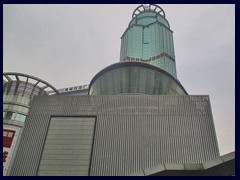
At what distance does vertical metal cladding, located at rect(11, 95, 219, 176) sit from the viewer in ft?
80.3

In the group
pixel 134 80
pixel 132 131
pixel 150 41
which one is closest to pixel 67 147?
pixel 132 131

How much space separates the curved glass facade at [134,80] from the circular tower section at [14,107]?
806 cm

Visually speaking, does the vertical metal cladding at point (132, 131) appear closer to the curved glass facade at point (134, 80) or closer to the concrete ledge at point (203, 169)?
the curved glass facade at point (134, 80)

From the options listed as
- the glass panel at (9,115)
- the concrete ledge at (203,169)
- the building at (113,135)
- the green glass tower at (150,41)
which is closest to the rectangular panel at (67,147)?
the building at (113,135)

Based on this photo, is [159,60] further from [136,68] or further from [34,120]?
[34,120]

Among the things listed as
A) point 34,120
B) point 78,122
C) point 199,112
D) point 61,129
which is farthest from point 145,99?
point 34,120

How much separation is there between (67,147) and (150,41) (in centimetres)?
8172

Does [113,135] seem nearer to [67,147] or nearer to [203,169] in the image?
[67,147]

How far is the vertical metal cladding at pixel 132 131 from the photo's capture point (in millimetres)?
24469

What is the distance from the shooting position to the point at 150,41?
332 ft

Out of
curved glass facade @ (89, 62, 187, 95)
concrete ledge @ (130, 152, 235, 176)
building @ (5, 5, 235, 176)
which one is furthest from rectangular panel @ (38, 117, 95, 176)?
concrete ledge @ (130, 152, 235, 176)

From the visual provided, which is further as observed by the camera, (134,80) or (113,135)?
(134,80)

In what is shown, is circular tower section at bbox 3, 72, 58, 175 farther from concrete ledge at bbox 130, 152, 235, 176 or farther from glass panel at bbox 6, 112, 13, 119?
concrete ledge at bbox 130, 152, 235, 176

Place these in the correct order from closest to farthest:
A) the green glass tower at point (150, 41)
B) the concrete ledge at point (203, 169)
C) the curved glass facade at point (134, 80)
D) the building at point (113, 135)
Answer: the concrete ledge at point (203, 169) → the building at point (113, 135) → the curved glass facade at point (134, 80) → the green glass tower at point (150, 41)
